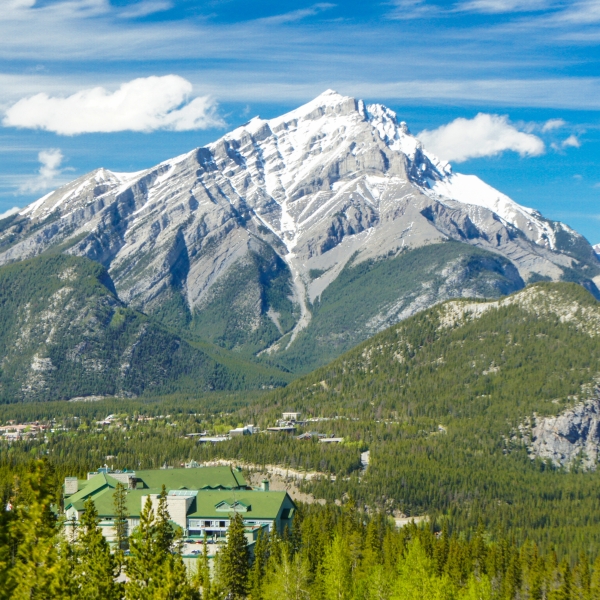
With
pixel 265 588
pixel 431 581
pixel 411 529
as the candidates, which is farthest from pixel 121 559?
pixel 411 529

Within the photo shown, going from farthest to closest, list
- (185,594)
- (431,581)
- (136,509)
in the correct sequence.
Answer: (136,509) < (431,581) < (185,594)

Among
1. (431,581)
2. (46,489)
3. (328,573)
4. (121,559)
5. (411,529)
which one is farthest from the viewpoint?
(411,529)

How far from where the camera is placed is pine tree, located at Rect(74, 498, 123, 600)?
108m

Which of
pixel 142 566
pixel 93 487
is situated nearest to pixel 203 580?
pixel 142 566

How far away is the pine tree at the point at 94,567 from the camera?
108 metres

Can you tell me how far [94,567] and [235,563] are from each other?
32413 millimetres

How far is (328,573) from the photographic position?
452ft

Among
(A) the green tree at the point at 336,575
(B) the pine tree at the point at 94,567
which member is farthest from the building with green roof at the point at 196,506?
(B) the pine tree at the point at 94,567

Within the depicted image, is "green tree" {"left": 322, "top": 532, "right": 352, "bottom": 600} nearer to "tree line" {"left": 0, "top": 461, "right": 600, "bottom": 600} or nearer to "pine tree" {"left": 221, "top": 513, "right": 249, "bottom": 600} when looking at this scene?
"tree line" {"left": 0, "top": 461, "right": 600, "bottom": 600}

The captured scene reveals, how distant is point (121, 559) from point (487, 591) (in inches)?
1730

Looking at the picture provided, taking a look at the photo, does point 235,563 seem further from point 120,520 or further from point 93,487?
point 93,487

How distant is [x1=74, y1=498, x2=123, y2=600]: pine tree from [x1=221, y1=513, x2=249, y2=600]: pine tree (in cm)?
2047

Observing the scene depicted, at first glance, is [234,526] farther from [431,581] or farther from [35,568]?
[35,568]

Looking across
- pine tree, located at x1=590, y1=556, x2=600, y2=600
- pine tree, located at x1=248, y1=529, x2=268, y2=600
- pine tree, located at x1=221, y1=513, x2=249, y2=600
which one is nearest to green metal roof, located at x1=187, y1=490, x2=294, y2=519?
pine tree, located at x1=248, y1=529, x2=268, y2=600
